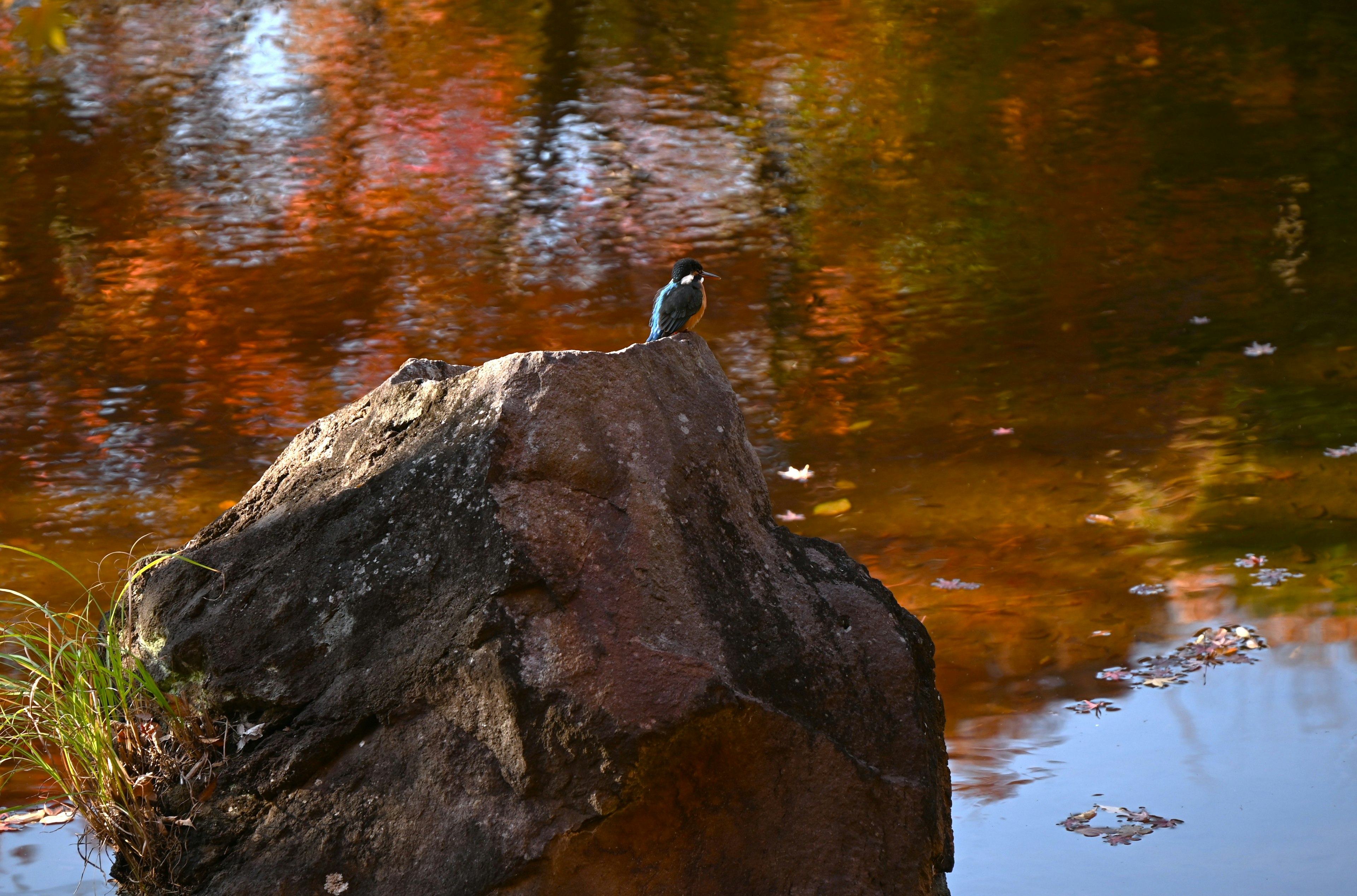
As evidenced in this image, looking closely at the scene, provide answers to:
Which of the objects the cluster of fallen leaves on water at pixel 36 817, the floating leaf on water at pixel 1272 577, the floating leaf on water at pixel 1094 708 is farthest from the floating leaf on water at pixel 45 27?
the floating leaf on water at pixel 1272 577

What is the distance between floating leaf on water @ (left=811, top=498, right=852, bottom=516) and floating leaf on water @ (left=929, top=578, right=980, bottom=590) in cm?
80

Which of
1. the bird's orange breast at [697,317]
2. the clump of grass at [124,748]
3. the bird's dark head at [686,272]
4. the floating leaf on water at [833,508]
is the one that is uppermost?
the bird's dark head at [686,272]

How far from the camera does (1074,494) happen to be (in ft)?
17.1

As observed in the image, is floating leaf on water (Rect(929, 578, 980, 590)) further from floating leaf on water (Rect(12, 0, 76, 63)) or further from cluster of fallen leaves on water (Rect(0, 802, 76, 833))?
→ floating leaf on water (Rect(12, 0, 76, 63))

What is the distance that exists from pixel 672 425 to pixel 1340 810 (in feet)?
6.44

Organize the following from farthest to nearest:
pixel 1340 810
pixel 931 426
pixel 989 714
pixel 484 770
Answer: pixel 931 426 → pixel 989 714 → pixel 1340 810 → pixel 484 770

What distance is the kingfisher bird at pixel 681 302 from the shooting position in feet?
11.8

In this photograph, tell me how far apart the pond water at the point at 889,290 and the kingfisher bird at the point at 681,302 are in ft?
4.82

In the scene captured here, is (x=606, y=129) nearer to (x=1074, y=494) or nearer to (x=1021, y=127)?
(x=1021, y=127)

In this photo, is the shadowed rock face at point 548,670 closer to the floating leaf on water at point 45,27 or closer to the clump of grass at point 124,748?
the clump of grass at point 124,748

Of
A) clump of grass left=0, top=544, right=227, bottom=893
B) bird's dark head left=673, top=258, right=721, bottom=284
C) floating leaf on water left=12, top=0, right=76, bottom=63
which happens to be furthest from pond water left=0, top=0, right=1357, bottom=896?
floating leaf on water left=12, top=0, right=76, bottom=63

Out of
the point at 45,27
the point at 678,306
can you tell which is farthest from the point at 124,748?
the point at 678,306

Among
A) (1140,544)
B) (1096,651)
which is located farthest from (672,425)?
(1140,544)

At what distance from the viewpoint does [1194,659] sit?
3.80 m
